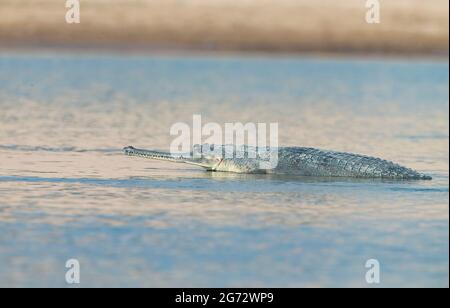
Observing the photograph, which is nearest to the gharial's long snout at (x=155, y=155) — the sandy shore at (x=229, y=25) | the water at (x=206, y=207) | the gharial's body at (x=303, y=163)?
the gharial's body at (x=303, y=163)

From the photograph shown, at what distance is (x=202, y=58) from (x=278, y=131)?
2872 centimetres

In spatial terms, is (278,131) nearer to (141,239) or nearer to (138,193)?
(138,193)

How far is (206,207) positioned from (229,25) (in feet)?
108

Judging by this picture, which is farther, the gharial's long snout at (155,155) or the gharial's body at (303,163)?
the gharial's long snout at (155,155)

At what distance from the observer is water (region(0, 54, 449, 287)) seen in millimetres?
12789

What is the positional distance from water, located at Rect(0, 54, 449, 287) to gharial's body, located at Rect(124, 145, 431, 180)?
0.74 feet

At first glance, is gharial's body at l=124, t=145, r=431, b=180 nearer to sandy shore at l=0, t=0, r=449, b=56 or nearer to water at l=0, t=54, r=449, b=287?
water at l=0, t=54, r=449, b=287

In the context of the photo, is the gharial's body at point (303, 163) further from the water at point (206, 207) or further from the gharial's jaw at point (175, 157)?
the water at point (206, 207)

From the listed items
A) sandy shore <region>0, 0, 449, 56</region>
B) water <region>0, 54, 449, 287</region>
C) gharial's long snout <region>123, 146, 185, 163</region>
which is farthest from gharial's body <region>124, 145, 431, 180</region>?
sandy shore <region>0, 0, 449, 56</region>

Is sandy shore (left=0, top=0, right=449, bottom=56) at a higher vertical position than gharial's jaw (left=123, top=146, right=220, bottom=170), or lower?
higher

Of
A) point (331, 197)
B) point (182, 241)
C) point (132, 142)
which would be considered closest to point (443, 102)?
point (132, 142)

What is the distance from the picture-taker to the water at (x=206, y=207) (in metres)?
12.8

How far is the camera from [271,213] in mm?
15492

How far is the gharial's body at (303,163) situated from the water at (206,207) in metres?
0.23
